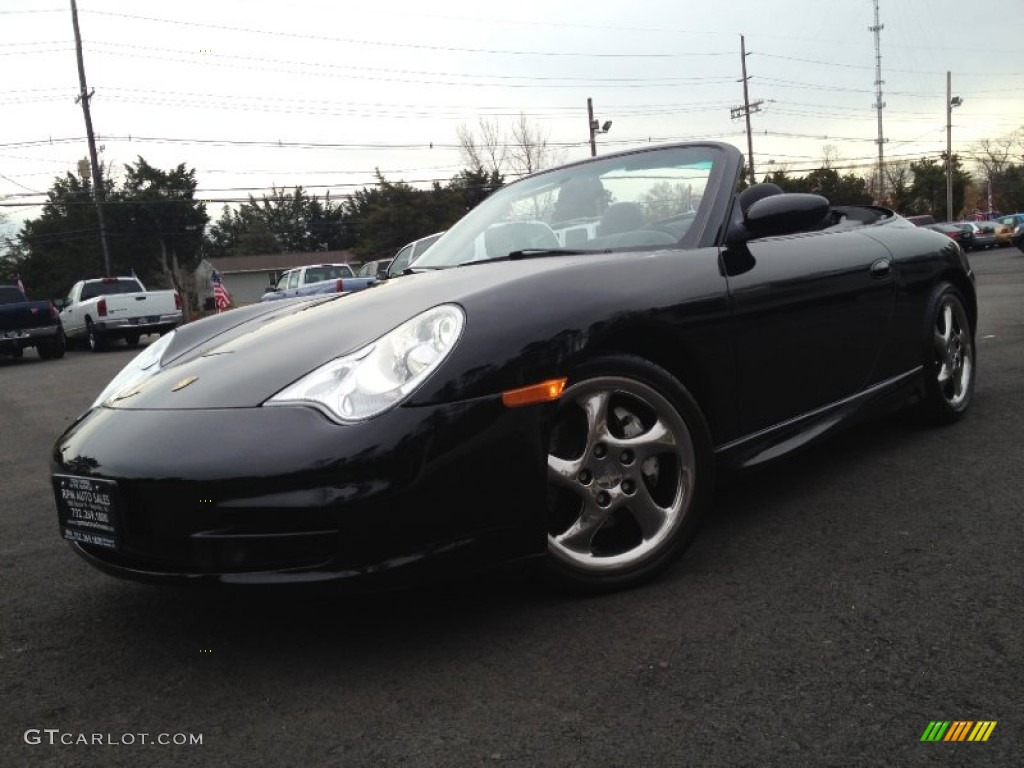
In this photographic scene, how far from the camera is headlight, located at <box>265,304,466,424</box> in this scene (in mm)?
2049

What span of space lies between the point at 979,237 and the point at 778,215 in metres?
45.1

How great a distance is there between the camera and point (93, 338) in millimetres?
18109

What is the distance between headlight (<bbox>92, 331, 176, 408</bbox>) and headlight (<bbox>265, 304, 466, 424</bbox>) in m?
0.84

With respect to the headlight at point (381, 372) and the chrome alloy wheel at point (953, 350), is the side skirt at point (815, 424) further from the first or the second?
the headlight at point (381, 372)

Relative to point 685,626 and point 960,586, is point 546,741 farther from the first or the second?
point 960,586

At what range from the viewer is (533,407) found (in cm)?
216

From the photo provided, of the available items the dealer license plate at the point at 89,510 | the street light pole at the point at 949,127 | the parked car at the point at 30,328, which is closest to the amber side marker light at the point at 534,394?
the dealer license plate at the point at 89,510

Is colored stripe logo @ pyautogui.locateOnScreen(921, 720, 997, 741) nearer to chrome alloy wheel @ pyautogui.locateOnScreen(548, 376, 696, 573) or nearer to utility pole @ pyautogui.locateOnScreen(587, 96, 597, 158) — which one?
chrome alloy wheel @ pyautogui.locateOnScreen(548, 376, 696, 573)

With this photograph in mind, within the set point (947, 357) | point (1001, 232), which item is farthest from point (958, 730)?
point (1001, 232)

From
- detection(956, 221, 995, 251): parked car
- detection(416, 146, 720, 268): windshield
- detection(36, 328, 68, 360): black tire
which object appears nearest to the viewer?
detection(416, 146, 720, 268): windshield

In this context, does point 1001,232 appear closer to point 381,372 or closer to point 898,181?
point 898,181

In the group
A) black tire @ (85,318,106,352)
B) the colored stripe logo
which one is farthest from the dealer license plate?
black tire @ (85,318,106,352)

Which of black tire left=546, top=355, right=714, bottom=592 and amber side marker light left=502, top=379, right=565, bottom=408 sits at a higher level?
amber side marker light left=502, top=379, right=565, bottom=408

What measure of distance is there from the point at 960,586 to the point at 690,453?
0.80m
